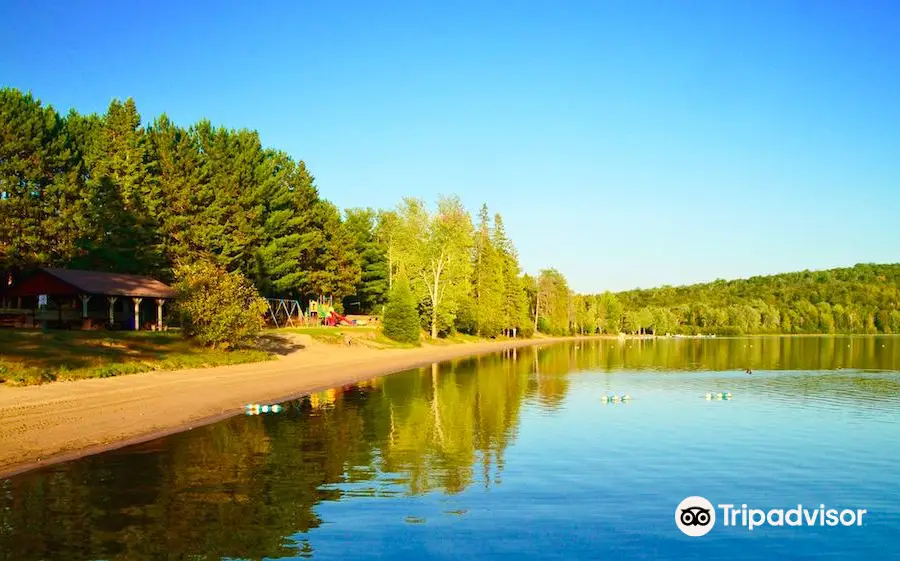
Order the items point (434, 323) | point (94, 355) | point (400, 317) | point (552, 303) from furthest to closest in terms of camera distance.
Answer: point (552, 303) < point (434, 323) < point (400, 317) < point (94, 355)

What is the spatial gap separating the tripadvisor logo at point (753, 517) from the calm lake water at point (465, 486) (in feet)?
0.75

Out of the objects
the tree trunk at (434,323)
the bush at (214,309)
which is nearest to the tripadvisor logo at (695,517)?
the bush at (214,309)

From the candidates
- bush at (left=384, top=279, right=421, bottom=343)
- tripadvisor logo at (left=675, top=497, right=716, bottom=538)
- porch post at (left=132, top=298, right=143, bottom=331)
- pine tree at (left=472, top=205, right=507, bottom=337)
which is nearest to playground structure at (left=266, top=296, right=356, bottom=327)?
bush at (left=384, top=279, right=421, bottom=343)

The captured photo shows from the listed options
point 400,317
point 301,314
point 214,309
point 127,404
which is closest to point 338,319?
point 301,314

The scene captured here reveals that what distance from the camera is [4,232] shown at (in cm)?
5369

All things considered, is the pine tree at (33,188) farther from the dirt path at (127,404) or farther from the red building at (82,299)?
the dirt path at (127,404)

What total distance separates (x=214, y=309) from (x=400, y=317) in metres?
31.0

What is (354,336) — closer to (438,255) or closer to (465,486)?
(438,255)

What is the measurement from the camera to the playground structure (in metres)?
73.9

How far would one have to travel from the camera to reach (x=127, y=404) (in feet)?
83.1

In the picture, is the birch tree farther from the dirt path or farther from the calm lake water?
the calm lake water

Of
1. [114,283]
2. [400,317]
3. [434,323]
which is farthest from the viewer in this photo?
[434,323]

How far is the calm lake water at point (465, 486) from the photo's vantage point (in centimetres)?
1150

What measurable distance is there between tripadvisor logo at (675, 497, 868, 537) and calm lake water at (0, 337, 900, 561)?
0.23 meters
